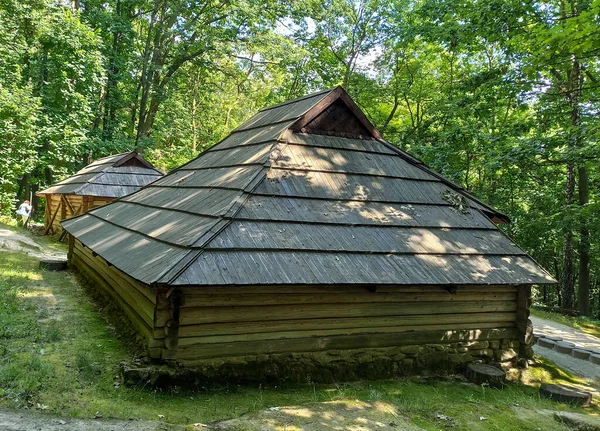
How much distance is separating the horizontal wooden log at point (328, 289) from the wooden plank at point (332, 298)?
1.8 inches

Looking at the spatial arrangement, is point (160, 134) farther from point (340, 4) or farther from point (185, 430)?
point (185, 430)

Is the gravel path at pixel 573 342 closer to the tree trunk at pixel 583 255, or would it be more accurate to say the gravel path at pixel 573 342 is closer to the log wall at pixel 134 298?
the tree trunk at pixel 583 255

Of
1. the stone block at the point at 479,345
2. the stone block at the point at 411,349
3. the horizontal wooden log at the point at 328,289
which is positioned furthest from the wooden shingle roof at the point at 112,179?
the stone block at the point at 479,345

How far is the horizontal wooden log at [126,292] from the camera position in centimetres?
666

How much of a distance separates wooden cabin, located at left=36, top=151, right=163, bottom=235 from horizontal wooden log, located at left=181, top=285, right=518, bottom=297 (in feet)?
44.1

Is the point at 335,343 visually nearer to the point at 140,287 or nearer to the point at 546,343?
the point at 140,287

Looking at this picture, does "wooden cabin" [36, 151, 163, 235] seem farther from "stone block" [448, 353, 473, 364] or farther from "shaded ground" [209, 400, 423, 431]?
"shaded ground" [209, 400, 423, 431]

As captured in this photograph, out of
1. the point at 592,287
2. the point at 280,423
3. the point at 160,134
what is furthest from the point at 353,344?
the point at 592,287

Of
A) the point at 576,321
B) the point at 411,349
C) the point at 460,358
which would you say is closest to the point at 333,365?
the point at 411,349

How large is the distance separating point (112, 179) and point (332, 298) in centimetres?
1563

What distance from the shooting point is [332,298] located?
277 inches

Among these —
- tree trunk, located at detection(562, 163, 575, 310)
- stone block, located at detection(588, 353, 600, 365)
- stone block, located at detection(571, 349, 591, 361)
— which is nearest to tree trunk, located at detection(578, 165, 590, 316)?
tree trunk, located at detection(562, 163, 575, 310)

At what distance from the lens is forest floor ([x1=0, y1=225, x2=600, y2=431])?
4875mm

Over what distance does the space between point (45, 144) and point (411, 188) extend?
20.7 m
